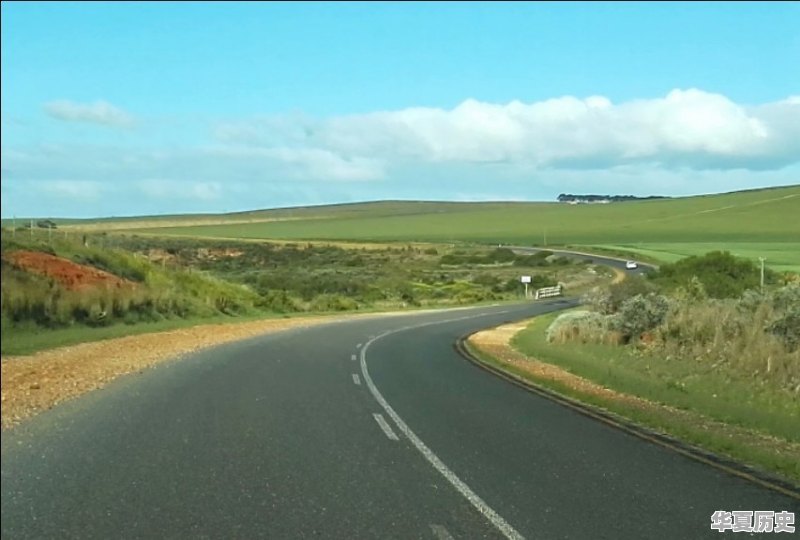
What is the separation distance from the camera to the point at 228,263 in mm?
95625

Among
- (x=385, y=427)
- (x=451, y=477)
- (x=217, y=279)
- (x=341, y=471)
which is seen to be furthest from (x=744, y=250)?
(x=217, y=279)

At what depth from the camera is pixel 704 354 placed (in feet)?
72.9

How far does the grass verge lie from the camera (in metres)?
11.2

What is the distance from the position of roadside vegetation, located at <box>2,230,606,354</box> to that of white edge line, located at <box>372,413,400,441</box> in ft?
10.8

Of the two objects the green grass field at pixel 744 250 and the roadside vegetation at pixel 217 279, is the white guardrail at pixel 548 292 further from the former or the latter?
the green grass field at pixel 744 250

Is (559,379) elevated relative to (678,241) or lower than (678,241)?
lower

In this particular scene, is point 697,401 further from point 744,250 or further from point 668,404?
point 744,250

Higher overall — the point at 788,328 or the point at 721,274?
the point at 721,274

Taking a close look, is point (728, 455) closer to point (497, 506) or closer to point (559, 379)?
point (497, 506)

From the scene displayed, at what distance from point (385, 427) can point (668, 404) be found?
6585 mm

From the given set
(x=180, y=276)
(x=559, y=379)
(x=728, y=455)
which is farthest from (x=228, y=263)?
(x=728, y=455)

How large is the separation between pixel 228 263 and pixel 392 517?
89910mm

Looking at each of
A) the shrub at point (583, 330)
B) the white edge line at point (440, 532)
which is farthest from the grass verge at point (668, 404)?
the white edge line at point (440, 532)

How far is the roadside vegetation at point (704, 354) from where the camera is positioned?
525 inches
